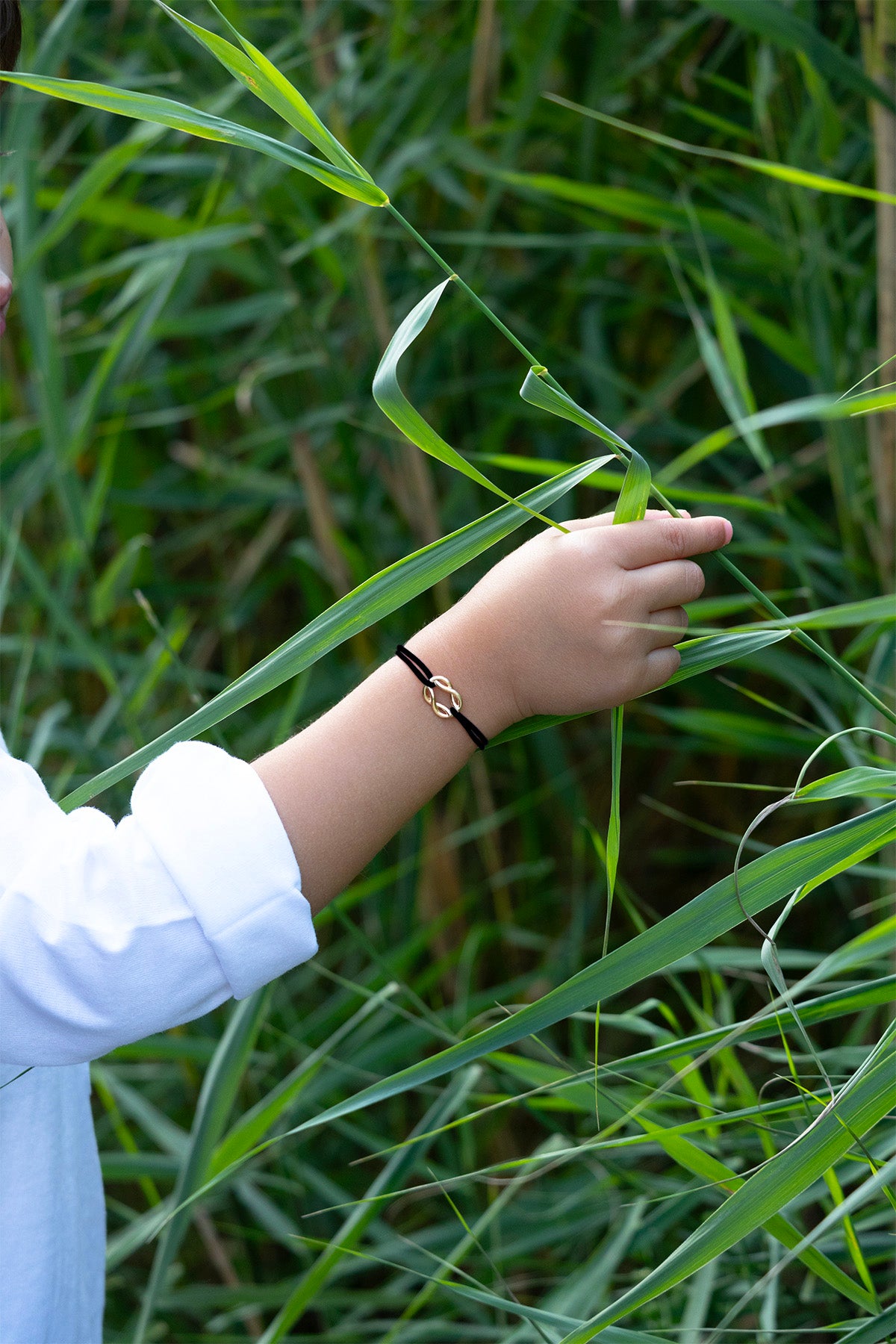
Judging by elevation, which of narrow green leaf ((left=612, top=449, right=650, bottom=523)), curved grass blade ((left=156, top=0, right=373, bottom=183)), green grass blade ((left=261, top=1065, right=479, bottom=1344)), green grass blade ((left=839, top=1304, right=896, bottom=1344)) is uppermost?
curved grass blade ((left=156, top=0, right=373, bottom=183))

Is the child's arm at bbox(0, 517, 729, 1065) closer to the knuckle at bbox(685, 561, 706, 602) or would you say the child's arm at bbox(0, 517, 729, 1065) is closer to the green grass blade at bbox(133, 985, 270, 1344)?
the knuckle at bbox(685, 561, 706, 602)

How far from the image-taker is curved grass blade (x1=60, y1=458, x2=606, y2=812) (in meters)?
0.39

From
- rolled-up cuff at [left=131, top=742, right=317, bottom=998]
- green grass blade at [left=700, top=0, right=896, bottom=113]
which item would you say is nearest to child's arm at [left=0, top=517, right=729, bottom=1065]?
rolled-up cuff at [left=131, top=742, right=317, bottom=998]

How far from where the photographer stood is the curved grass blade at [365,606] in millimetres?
395

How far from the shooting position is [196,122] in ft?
1.23

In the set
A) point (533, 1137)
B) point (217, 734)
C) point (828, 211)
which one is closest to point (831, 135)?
point (828, 211)

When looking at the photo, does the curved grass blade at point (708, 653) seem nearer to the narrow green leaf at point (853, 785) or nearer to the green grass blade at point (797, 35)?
the narrow green leaf at point (853, 785)

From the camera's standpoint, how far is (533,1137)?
1131 millimetres

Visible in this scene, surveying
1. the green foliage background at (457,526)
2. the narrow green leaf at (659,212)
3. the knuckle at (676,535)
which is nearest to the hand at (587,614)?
the knuckle at (676,535)

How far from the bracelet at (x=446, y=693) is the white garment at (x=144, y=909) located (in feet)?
0.21

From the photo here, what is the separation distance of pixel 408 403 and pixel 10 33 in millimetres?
376

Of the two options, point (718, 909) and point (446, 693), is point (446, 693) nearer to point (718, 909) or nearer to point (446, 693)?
point (446, 693)

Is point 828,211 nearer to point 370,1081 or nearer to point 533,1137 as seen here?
point 370,1081

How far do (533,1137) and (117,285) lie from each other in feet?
2.97
